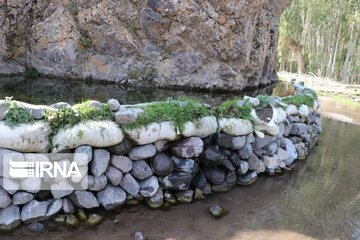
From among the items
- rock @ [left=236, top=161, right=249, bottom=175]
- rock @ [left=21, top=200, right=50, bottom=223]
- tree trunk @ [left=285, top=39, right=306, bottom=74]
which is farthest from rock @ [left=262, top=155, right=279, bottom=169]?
tree trunk @ [left=285, top=39, right=306, bottom=74]

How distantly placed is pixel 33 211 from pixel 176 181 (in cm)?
170

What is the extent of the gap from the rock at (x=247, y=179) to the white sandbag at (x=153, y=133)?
1.39 meters

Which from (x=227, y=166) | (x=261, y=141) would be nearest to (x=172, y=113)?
(x=227, y=166)

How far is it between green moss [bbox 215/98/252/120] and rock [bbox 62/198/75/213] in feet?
7.53

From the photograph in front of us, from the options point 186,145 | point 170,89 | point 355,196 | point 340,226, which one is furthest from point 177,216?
point 170,89

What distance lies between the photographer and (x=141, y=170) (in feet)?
14.2

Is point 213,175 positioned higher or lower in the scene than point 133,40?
lower

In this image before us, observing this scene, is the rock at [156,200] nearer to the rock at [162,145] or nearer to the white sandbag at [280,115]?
the rock at [162,145]

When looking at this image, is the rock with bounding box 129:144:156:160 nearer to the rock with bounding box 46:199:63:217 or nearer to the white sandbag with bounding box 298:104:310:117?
the rock with bounding box 46:199:63:217

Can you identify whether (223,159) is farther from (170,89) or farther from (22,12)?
(22,12)

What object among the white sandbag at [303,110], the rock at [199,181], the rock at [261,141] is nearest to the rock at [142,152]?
the rock at [199,181]

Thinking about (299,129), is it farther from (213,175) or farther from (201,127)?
(201,127)

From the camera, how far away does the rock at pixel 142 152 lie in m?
4.27

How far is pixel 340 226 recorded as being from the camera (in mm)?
4422
